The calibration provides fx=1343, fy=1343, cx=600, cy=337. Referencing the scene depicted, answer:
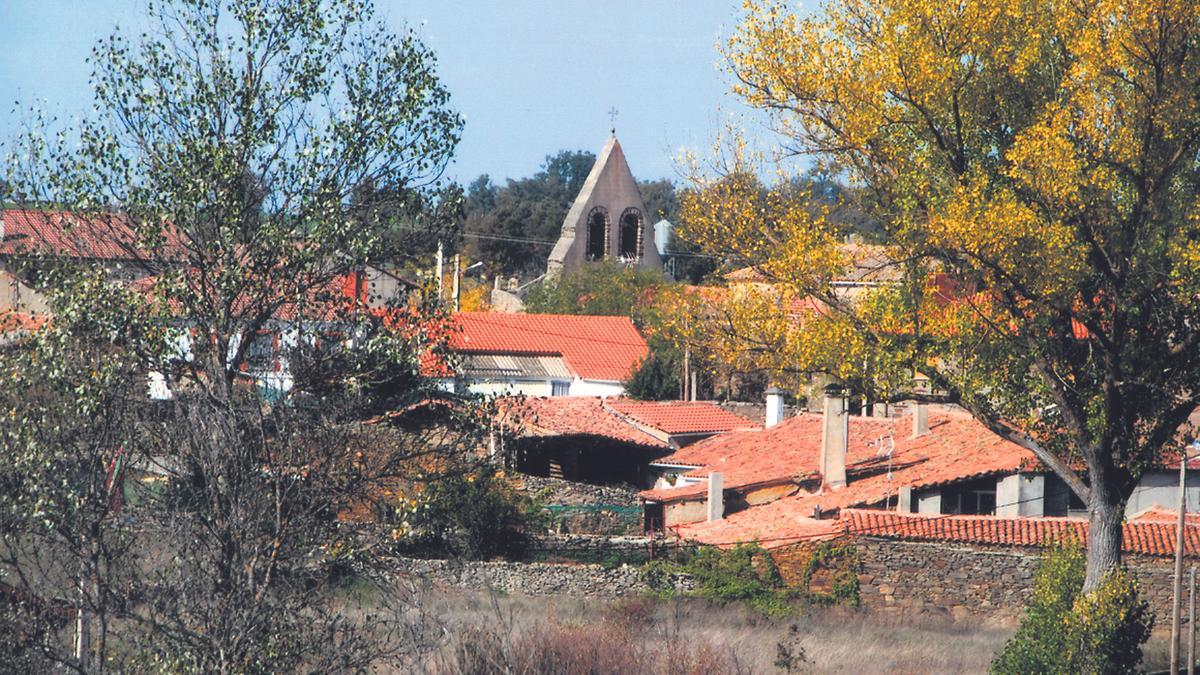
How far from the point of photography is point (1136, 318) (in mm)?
17234

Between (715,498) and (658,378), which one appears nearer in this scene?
(715,498)

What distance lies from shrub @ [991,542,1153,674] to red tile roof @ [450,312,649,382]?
115 feet

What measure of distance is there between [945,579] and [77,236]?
56.5 ft

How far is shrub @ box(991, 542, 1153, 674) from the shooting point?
16.3 metres

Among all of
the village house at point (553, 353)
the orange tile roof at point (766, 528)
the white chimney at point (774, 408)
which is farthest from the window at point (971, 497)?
the village house at point (553, 353)

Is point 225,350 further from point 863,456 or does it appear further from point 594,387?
point 594,387

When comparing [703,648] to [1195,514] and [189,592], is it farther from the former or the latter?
[1195,514]

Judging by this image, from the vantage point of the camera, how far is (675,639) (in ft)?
50.8

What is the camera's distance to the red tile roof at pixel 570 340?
52.8m

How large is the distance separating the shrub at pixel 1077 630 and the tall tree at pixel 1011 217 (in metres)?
0.42

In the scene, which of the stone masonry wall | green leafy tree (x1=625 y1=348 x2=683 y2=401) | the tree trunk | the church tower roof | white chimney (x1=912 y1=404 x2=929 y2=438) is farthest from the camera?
the church tower roof

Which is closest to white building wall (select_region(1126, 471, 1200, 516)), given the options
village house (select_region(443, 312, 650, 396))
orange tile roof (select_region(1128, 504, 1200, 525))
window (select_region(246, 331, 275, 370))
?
orange tile roof (select_region(1128, 504, 1200, 525))

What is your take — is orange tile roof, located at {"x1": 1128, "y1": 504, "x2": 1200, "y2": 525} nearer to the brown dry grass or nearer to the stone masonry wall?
the stone masonry wall

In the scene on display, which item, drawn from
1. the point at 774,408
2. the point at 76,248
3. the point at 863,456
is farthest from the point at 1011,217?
the point at 774,408
